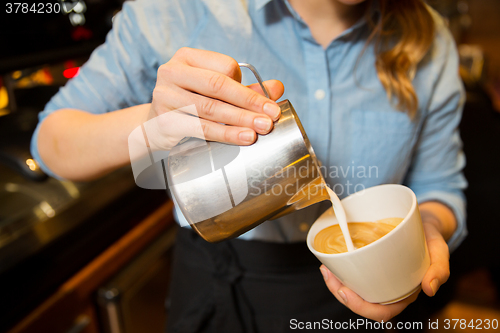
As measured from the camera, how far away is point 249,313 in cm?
66

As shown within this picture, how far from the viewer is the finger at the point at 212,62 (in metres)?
0.35

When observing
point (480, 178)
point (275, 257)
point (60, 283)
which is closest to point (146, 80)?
point (275, 257)

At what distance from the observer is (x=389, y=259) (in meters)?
0.36

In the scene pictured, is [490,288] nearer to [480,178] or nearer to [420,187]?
[480,178]

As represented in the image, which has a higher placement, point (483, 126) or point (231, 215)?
point (231, 215)

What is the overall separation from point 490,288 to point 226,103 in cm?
179

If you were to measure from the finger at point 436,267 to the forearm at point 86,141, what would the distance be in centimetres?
36

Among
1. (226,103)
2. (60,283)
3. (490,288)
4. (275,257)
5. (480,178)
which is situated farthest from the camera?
(490,288)

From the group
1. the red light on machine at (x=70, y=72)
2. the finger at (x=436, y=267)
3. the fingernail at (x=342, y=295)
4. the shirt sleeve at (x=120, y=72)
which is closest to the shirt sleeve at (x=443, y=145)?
the finger at (x=436, y=267)

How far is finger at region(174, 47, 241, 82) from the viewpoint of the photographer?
0.35m

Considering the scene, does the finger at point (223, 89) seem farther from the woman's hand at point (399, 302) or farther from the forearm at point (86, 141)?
the woman's hand at point (399, 302)

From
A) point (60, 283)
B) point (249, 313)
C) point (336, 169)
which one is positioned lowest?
point (249, 313)

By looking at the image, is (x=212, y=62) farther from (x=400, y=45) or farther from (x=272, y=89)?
(x=400, y=45)

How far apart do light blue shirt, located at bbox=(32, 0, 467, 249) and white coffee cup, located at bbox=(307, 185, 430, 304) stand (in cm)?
11
